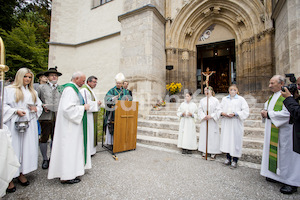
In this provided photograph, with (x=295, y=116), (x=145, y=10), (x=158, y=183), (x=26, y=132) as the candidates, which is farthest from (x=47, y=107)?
(x=145, y=10)

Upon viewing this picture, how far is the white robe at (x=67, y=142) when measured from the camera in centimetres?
251

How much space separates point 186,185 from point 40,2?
833 inches

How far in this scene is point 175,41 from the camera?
8.58m

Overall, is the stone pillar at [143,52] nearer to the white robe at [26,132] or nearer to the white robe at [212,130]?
the white robe at [212,130]

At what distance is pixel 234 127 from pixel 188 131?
1106mm

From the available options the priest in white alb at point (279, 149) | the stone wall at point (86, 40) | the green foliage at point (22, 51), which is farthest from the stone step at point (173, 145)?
the green foliage at point (22, 51)

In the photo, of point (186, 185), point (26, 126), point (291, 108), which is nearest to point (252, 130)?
point (291, 108)

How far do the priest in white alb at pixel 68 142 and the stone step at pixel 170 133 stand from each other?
299cm

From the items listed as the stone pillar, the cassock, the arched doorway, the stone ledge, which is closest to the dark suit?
the cassock

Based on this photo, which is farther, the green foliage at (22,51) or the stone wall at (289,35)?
the green foliage at (22,51)

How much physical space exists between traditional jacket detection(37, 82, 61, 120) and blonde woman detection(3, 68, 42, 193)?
2.09 ft

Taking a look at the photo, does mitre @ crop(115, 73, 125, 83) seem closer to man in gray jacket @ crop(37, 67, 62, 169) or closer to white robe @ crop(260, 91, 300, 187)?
man in gray jacket @ crop(37, 67, 62, 169)

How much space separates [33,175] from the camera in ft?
9.54

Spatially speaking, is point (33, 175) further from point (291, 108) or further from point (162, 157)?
point (291, 108)
